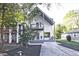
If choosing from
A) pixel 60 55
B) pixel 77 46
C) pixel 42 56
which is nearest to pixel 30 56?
pixel 42 56

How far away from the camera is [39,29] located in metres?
3.45

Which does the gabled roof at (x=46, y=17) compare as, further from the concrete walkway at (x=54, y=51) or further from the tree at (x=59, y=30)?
the concrete walkway at (x=54, y=51)

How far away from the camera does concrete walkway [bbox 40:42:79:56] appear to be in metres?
3.38

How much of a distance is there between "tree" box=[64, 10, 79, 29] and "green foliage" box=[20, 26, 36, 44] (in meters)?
0.50

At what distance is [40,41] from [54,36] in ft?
0.68

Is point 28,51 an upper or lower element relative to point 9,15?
lower

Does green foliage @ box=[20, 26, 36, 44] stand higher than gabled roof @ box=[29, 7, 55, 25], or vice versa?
gabled roof @ box=[29, 7, 55, 25]

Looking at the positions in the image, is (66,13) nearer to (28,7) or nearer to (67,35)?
(67,35)

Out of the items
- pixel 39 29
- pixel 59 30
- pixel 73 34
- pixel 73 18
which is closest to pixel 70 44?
pixel 73 34

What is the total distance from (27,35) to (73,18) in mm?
677

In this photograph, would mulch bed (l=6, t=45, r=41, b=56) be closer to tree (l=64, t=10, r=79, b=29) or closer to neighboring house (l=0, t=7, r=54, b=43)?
neighboring house (l=0, t=7, r=54, b=43)

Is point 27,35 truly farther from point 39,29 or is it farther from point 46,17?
point 46,17

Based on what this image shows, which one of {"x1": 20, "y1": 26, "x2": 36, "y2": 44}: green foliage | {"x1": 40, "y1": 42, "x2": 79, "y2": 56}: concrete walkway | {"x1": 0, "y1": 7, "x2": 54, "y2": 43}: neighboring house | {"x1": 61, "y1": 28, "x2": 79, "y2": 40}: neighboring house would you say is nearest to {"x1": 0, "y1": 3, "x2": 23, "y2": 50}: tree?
{"x1": 0, "y1": 7, "x2": 54, "y2": 43}: neighboring house

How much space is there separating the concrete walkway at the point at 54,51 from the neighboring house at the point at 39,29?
0.37 feet
